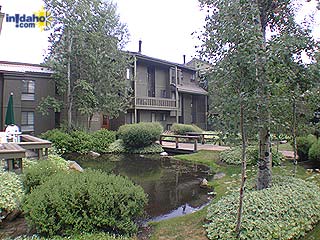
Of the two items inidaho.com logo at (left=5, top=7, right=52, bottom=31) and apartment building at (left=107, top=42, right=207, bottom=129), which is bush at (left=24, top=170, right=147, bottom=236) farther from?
apartment building at (left=107, top=42, right=207, bottom=129)

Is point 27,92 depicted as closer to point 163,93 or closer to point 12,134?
point 12,134

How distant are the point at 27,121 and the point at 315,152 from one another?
18.8 meters

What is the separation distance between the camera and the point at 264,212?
413 cm

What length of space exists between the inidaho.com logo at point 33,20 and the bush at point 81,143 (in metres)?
7.35

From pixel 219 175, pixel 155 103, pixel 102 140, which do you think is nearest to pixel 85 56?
pixel 102 140

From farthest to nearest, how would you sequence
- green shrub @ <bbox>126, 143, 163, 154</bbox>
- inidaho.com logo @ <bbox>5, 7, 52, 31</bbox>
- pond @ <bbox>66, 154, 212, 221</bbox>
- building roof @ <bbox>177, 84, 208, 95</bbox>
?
building roof @ <bbox>177, 84, 208, 95</bbox> < green shrub @ <bbox>126, 143, 163, 154</bbox> < inidaho.com logo @ <bbox>5, 7, 52, 31</bbox> < pond @ <bbox>66, 154, 212, 221</bbox>

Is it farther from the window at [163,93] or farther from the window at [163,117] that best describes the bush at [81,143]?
the window at [163,93]

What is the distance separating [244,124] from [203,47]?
1671mm

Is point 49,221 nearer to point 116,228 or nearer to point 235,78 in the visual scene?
point 116,228

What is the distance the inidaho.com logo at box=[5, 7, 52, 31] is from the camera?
1453 cm

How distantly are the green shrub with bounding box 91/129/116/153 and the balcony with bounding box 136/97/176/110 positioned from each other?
5.57 metres

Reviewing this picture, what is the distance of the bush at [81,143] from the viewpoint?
15.9 m

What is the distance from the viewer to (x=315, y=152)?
31.9 ft

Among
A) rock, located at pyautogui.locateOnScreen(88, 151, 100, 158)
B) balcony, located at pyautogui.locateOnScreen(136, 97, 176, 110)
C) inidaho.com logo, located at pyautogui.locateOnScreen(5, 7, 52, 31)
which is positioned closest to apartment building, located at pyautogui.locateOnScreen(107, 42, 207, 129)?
balcony, located at pyautogui.locateOnScreen(136, 97, 176, 110)
